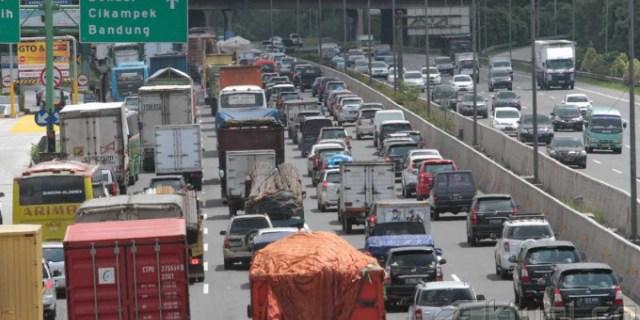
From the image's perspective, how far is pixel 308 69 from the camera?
123 meters

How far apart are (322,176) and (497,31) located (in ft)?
394

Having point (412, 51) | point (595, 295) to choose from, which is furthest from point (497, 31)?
point (595, 295)

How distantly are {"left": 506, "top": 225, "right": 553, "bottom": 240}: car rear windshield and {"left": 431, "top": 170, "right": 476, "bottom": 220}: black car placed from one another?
13.1 metres

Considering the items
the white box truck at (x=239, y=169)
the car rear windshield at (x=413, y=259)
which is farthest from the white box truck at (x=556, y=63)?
the car rear windshield at (x=413, y=259)

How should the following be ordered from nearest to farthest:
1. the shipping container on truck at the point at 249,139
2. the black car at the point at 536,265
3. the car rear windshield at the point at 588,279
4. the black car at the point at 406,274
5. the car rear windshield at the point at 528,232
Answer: the car rear windshield at the point at 588,279 < the black car at the point at 536,265 < the black car at the point at 406,274 < the car rear windshield at the point at 528,232 < the shipping container on truck at the point at 249,139

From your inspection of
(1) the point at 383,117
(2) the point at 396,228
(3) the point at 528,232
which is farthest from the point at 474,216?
(1) the point at 383,117

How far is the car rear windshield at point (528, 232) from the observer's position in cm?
3850

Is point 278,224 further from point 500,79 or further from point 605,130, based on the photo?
point 500,79

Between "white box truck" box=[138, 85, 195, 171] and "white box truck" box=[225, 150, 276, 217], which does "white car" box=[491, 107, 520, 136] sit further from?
"white box truck" box=[225, 150, 276, 217]

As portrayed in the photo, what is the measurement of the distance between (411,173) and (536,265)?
25.6 meters

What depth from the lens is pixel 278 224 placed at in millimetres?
46531

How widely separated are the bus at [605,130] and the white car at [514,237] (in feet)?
105

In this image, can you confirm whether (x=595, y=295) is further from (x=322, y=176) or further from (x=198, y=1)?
(x=198, y=1)

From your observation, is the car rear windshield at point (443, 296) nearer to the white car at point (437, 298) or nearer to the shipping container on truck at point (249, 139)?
the white car at point (437, 298)
